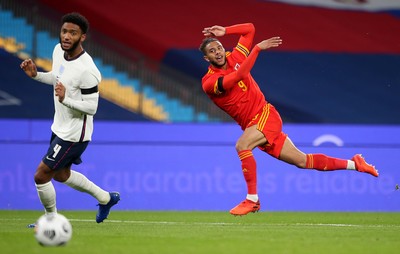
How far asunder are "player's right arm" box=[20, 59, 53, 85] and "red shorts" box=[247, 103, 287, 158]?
2.18 m

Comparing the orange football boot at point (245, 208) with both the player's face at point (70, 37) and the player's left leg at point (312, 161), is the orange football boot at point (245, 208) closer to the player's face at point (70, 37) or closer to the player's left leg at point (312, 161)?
the player's left leg at point (312, 161)

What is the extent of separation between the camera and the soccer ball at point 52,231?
23.5ft

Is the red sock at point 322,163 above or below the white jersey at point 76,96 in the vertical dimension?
below

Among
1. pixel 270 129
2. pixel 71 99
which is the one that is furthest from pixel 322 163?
pixel 71 99

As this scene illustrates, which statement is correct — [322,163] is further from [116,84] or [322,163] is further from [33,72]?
[116,84]

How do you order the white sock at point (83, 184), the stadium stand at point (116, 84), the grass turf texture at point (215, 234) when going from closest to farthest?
the grass turf texture at point (215, 234) → the white sock at point (83, 184) → the stadium stand at point (116, 84)

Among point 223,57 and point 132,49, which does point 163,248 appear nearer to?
point 223,57

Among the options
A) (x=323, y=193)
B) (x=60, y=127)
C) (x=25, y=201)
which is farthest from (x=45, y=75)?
(x=323, y=193)

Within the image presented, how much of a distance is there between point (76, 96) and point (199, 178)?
5.55m

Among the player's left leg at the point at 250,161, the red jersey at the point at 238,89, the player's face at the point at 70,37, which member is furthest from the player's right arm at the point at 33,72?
the player's left leg at the point at 250,161

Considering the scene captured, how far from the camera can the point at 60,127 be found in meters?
9.21

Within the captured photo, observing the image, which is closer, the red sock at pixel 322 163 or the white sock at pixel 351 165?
the red sock at pixel 322 163

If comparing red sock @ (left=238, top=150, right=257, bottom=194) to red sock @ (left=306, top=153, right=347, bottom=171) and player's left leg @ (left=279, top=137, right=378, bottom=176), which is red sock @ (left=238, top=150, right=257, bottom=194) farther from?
red sock @ (left=306, top=153, right=347, bottom=171)

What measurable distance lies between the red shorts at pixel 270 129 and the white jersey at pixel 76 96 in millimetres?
1856
